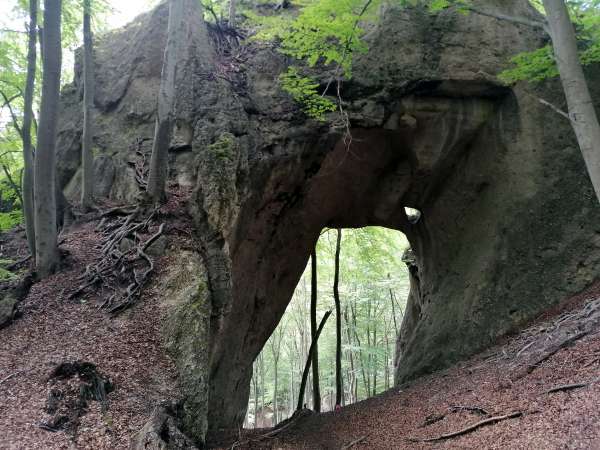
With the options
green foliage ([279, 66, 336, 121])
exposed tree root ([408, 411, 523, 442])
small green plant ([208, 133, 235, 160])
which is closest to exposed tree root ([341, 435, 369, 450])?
exposed tree root ([408, 411, 523, 442])

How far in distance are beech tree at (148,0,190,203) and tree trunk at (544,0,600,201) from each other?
20.1ft

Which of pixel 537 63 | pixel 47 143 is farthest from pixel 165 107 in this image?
pixel 537 63

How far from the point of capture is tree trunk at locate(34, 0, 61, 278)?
6823 mm

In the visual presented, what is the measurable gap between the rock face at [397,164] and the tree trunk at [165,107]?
75 centimetres

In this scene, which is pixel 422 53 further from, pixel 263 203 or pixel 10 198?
pixel 10 198

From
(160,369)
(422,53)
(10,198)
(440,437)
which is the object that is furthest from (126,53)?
(440,437)

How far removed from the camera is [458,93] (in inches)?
459

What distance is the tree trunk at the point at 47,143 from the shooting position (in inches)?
269

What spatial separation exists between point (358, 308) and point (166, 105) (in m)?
22.6

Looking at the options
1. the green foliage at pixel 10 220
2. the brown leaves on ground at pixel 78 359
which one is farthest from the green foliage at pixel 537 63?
the green foliage at pixel 10 220

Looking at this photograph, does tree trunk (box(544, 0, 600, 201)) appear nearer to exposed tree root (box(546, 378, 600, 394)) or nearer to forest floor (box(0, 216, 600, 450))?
exposed tree root (box(546, 378, 600, 394))

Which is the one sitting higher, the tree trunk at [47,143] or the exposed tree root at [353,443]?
the tree trunk at [47,143]

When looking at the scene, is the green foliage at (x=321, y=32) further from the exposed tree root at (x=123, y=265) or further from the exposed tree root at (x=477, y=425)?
the exposed tree root at (x=477, y=425)

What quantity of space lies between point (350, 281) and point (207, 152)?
58.1ft
